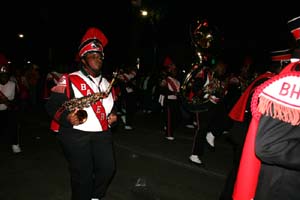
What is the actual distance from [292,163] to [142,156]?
5062mm

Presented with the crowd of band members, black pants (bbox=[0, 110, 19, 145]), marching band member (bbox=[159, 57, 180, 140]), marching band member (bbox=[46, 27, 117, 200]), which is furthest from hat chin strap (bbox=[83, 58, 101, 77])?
marching band member (bbox=[159, 57, 180, 140])

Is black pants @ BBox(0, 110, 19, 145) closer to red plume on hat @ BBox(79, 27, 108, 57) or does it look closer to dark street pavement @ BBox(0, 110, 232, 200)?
dark street pavement @ BBox(0, 110, 232, 200)

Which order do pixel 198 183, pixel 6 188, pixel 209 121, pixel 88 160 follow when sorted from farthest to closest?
1. pixel 209 121
2. pixel 198 183
3. pixel 6 188
4. pixel 88 160

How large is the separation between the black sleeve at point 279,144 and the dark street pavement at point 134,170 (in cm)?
288

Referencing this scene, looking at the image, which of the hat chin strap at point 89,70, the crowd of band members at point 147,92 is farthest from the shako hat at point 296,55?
the crowd of band members at point 147,92

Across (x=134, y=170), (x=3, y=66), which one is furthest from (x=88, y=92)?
(x=3, y=66)

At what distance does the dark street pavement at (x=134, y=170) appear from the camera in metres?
4.57

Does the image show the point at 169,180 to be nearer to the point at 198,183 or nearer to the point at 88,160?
the point at 198,183

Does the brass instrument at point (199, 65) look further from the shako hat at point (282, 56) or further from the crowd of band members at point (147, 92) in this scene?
the shako hat at point (282, 56)

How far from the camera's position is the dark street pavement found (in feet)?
15.0

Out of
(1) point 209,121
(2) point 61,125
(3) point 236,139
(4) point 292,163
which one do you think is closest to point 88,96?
(2) point 61,125

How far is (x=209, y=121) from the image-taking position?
5883 mm

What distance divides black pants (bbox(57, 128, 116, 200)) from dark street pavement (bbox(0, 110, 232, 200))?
0.92 metres

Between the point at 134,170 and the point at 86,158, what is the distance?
243 cm
